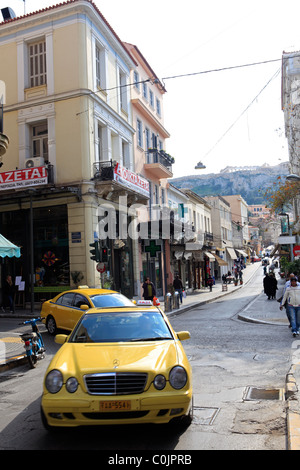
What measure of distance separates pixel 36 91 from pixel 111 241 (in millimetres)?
8609

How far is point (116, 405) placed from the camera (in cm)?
436

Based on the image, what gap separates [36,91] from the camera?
70.4 feet

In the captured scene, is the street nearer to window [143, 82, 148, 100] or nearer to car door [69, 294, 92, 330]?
car door [69, 294, 92, 330]

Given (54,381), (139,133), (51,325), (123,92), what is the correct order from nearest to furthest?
(54,381), (51,325), (123,92), (139,133)

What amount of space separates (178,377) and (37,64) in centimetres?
2087

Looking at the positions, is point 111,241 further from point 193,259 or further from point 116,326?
point 193,259

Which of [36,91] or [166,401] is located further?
[36,91]

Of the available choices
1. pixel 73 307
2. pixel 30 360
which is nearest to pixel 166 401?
pixel 30 360

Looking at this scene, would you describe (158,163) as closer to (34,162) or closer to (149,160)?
(149,160)

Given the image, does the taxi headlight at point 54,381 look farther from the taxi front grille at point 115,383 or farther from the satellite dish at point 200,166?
the satellite dish at point 200,166

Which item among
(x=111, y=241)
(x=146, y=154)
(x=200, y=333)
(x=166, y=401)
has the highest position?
(x=146, y=154)

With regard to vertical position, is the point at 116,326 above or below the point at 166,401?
above

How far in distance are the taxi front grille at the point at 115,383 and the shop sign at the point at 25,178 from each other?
51.5 ft

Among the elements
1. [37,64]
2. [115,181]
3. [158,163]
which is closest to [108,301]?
[115,181]
